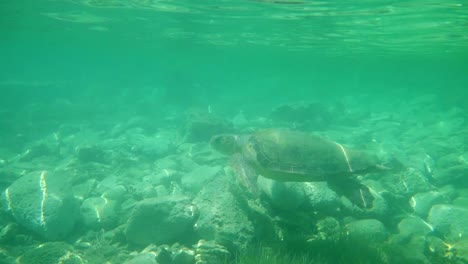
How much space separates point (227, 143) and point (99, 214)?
4161 millimetres

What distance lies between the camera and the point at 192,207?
23.5ft

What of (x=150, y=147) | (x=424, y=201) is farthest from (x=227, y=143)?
(x=150, y=147)

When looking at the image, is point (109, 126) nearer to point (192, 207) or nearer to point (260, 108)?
point (260, 108)

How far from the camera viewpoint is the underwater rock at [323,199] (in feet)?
25.0

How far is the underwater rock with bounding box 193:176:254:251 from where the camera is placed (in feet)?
19.7

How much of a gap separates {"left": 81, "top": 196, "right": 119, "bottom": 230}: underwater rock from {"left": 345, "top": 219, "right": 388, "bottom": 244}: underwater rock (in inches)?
244

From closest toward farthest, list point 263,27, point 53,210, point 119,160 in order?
point 53,210 < point 119,160 < point 263,27

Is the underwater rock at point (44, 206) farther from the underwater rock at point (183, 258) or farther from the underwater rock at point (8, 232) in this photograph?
the underwater rock at point (183, 258)

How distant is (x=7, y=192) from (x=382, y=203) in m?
10.3

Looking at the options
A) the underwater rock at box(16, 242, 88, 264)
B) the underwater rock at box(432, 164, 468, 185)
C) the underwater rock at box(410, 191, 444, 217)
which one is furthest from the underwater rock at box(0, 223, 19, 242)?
the underwater rock at box(432, 164, 468, 185)

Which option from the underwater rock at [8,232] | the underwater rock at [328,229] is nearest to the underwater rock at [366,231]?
the underwater rock at [328,229]

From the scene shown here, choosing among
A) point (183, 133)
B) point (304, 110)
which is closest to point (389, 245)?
point (183, 133)

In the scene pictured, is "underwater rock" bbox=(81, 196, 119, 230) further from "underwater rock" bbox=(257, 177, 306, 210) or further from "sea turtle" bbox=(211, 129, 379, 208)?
"underwater rock" bbox=(257, 177, 306, 210)

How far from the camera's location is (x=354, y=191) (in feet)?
23.7
